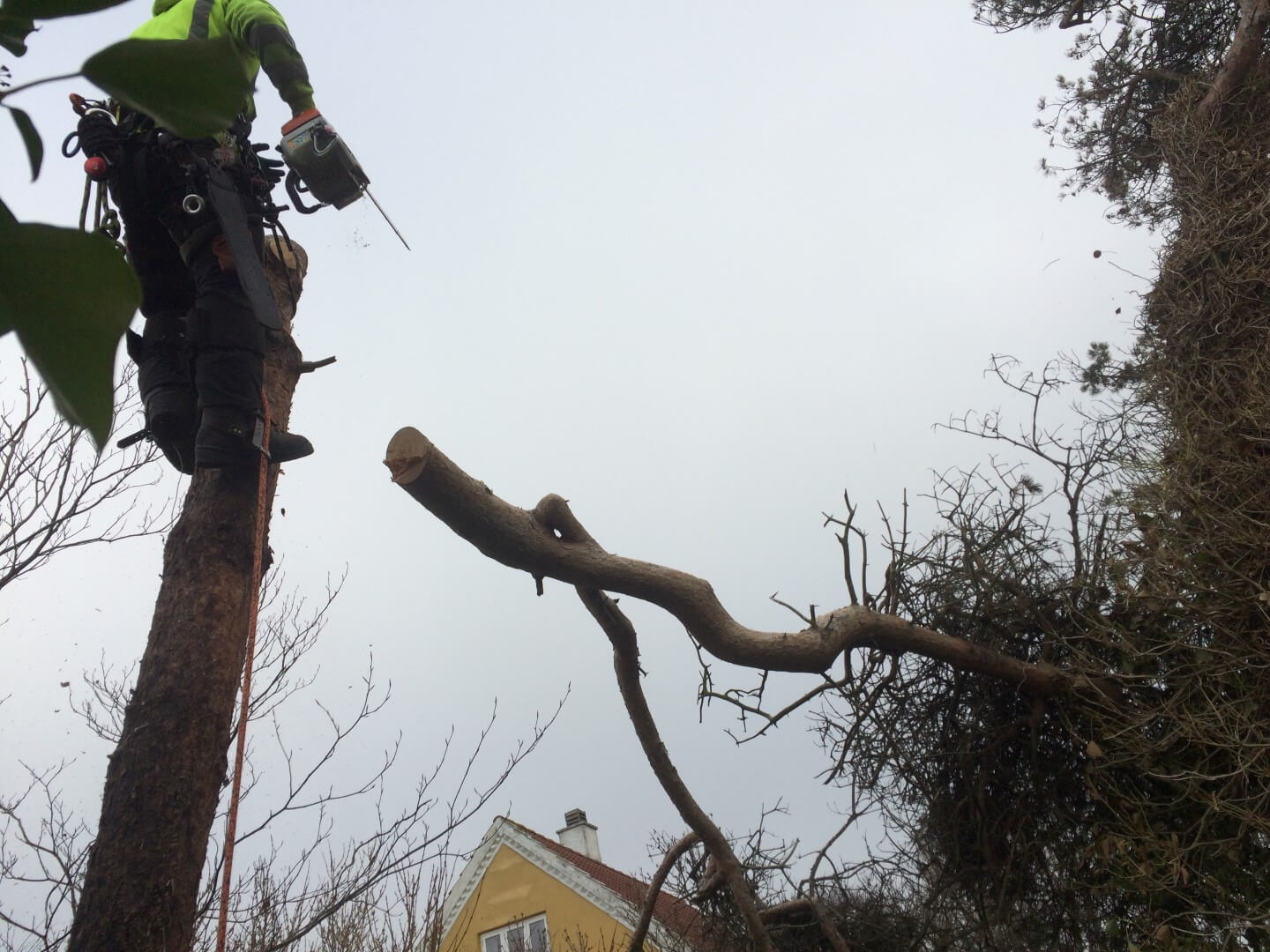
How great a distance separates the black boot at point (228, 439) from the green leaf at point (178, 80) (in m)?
2.52

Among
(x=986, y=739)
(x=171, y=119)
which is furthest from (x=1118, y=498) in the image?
(x=171, y=119)

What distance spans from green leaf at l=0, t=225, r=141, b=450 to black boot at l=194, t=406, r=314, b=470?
100 inches

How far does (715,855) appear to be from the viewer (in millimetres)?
4281

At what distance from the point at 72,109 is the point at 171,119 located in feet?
9.88

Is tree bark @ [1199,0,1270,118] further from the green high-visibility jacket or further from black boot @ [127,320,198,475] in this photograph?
black boot @ [127,320,198,475]

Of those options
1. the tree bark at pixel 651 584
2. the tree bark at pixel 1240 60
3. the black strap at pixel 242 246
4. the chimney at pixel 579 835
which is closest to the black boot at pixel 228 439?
the black strap at pixel 242 246

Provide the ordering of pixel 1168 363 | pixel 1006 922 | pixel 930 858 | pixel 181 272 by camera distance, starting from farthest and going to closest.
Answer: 1. pixel 1168 363
2. pixel 930 858
3. pixel 1006 922
4. pixel 181 272

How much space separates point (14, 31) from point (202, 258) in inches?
108

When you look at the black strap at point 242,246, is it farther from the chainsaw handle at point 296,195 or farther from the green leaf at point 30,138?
the green leaf at point 30,138

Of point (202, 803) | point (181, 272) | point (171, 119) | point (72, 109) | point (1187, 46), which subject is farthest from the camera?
point (1187, 46)

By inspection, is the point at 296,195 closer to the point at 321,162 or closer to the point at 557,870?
the point at 321,162

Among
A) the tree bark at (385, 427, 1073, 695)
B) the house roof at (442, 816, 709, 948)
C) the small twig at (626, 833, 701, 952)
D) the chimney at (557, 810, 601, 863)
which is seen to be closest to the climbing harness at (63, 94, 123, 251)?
the tree bark at (385, 427, 1073, 695)

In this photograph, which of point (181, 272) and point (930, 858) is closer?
point (181, 272)

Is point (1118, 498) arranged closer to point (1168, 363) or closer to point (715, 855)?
point (1168, 363)
